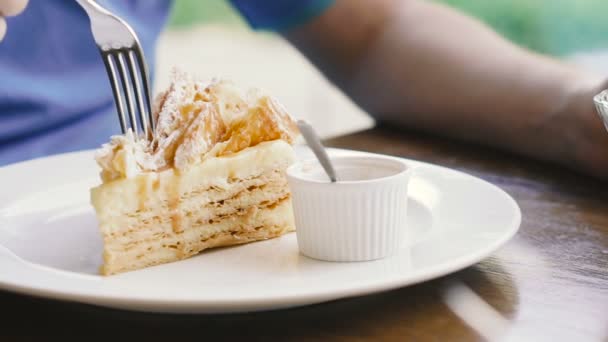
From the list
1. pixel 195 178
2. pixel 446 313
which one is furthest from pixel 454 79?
pixel 446 313

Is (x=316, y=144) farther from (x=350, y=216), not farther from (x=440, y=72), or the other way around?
(x=440, y=72)

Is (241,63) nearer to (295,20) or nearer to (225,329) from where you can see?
(295,20)

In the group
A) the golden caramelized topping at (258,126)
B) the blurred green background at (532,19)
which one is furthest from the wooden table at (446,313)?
the blurred green background at (532,19)

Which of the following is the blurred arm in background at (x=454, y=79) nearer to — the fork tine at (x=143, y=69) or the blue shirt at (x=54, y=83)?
the blue shirt at (x=54, y=83)

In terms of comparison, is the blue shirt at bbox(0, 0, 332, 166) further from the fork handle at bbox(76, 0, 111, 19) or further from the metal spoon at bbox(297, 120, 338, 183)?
the metal spoon at bbox(297, 120, 338, 183)

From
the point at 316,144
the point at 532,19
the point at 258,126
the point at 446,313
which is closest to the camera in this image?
the point at 446,313

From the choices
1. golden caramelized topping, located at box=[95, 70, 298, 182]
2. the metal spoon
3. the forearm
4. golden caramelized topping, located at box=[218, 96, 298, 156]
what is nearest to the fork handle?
golden caramelized topping, located at box=[95, 70, 298, 182]
